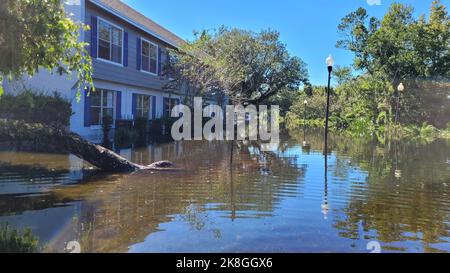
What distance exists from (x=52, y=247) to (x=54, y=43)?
117 inches

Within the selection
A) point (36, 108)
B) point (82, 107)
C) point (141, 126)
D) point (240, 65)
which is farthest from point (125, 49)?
point (240, 65)

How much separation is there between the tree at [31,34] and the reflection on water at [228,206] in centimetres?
220

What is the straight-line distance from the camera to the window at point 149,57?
2078 cm

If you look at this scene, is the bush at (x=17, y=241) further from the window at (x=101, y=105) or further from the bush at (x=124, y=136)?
the window at (x=101, y=105)

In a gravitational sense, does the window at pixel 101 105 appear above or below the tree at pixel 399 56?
below

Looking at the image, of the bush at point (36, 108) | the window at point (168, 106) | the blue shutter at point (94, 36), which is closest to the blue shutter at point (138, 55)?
the blue shutter at point (94, 36)

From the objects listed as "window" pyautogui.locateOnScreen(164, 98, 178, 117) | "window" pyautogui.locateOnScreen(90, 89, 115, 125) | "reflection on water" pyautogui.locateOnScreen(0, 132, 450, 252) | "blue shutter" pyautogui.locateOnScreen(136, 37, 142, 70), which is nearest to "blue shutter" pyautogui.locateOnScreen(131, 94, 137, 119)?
"blue shutter" pyautogui.locateOnScreen(136, 37, 142, 70)

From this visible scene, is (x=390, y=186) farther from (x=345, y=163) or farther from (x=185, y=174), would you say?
(x=185, y=174)

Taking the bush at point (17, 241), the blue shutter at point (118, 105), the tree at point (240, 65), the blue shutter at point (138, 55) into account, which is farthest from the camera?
the tree at point (240, 65)

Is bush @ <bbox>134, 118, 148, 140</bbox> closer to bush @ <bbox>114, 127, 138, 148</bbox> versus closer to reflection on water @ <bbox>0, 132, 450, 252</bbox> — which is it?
bush @ <bbox>114, 127, 138, 148</bbox>

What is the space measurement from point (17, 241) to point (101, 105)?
13258 millimetres

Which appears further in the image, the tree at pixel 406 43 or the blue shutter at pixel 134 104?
the tree at pixel 406 43
